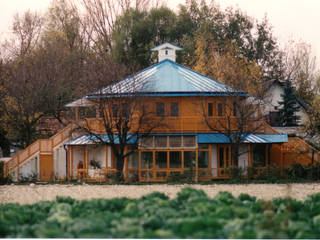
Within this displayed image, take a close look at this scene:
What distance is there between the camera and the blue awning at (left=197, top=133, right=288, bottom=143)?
32969mm

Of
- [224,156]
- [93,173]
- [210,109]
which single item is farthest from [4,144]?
[224,156]

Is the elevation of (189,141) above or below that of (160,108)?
below

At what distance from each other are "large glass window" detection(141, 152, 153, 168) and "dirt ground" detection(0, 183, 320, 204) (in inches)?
139

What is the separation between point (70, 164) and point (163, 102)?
6994mm

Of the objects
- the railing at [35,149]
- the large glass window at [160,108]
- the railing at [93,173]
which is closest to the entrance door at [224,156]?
the large glass window at [160,108]

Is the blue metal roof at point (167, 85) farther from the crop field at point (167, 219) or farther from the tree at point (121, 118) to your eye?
the crop field at point (167, 219)

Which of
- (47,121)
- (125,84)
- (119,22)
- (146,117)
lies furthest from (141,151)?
(119,22)

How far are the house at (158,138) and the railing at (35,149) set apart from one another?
6 centimetres

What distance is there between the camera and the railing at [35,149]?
34531mm

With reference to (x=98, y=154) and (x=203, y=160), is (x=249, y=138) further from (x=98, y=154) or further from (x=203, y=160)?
(x=98, y=154)

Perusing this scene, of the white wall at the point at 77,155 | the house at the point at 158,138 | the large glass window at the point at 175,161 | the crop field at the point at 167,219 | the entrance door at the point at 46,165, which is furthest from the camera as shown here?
the white wall at the point at 77,155

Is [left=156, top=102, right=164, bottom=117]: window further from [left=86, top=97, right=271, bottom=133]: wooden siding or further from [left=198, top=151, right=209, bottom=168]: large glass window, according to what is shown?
[left=198, top=151, right=209, bottom=168]: large glass window

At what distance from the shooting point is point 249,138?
33.3 metres

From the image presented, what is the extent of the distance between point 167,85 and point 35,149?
916 cm
